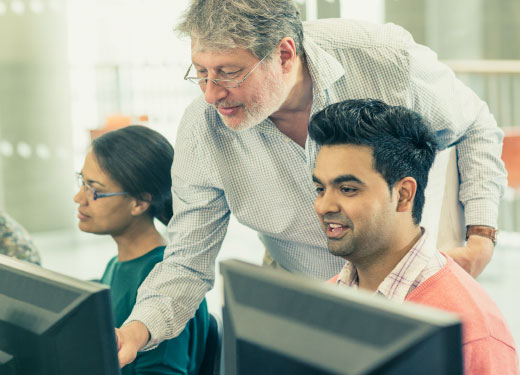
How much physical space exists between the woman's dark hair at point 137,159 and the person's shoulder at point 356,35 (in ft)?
1.94

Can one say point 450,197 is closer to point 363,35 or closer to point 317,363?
point 363,35

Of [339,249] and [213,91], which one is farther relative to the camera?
[213,91]

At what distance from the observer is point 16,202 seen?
5.05 m

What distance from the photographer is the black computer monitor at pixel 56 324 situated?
2.67 ft

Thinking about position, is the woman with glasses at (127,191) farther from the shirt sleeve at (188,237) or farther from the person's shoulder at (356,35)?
the person's shoulder at (356,35)

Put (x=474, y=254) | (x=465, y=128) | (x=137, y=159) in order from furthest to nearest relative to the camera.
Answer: (x=137, y=159) → (x=465, y=128) → (x=474, y=254)

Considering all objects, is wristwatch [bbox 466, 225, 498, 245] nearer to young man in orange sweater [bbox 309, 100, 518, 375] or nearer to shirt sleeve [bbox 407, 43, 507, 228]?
shirt sleeve [bbox 407, 43, 507, 228]

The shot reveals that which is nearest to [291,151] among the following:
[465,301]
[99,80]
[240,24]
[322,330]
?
[240,24]

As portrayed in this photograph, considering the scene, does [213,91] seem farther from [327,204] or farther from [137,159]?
[137,159]

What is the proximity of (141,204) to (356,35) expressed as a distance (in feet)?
2.66

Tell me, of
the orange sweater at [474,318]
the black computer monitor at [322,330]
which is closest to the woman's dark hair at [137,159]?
the orange sweater at [474,318]

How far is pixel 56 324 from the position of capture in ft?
2.72

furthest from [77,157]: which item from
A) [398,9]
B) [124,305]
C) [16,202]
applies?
[124,305]

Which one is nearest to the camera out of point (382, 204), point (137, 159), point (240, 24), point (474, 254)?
point (382, 204)
